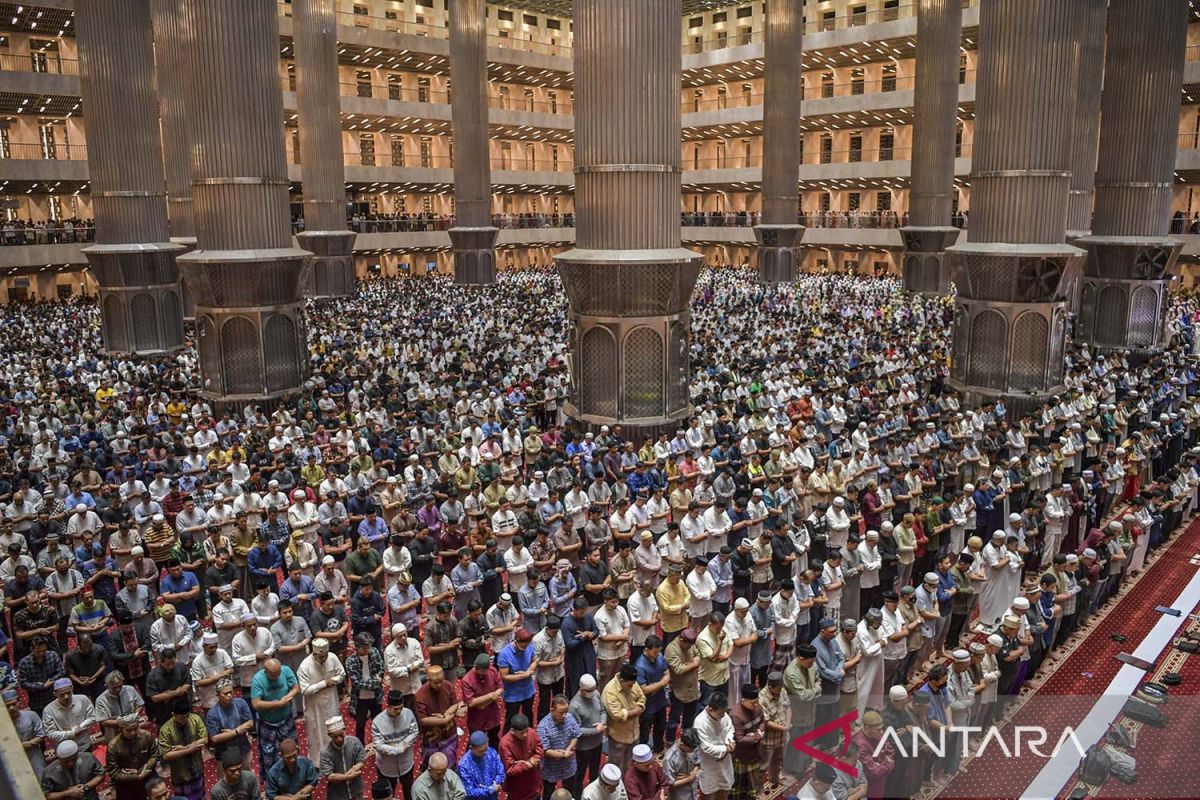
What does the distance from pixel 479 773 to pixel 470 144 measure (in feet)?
110

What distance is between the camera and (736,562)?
9.33 m

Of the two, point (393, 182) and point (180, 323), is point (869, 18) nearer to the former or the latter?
point (393, 182)

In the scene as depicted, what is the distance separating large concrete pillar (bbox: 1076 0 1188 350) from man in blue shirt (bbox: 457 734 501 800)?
22.6m

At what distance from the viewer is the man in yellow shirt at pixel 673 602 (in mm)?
8172

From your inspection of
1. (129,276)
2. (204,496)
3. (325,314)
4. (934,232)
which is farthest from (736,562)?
(934,232)

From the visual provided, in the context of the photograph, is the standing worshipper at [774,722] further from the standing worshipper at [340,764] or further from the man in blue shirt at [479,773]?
the standing worshipper at [340,764]

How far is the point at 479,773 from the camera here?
5906 mm

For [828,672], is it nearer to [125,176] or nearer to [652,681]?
[652,681]

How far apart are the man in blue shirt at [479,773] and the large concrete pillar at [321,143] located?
29.8m

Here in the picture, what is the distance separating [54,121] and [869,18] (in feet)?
130

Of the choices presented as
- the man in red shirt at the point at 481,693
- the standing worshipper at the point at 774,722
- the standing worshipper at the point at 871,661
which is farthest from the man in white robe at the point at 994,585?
the man in red shirt at the point at 481,693

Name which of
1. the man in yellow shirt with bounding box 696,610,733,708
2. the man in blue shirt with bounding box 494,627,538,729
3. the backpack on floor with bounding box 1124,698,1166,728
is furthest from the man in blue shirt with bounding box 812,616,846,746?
the backpack on floor with bounding box 1124,698,1166,728

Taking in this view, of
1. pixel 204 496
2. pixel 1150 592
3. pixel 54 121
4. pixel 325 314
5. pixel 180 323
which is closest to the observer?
pixel 1150 592

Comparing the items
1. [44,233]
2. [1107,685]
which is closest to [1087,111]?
[1107,685]
